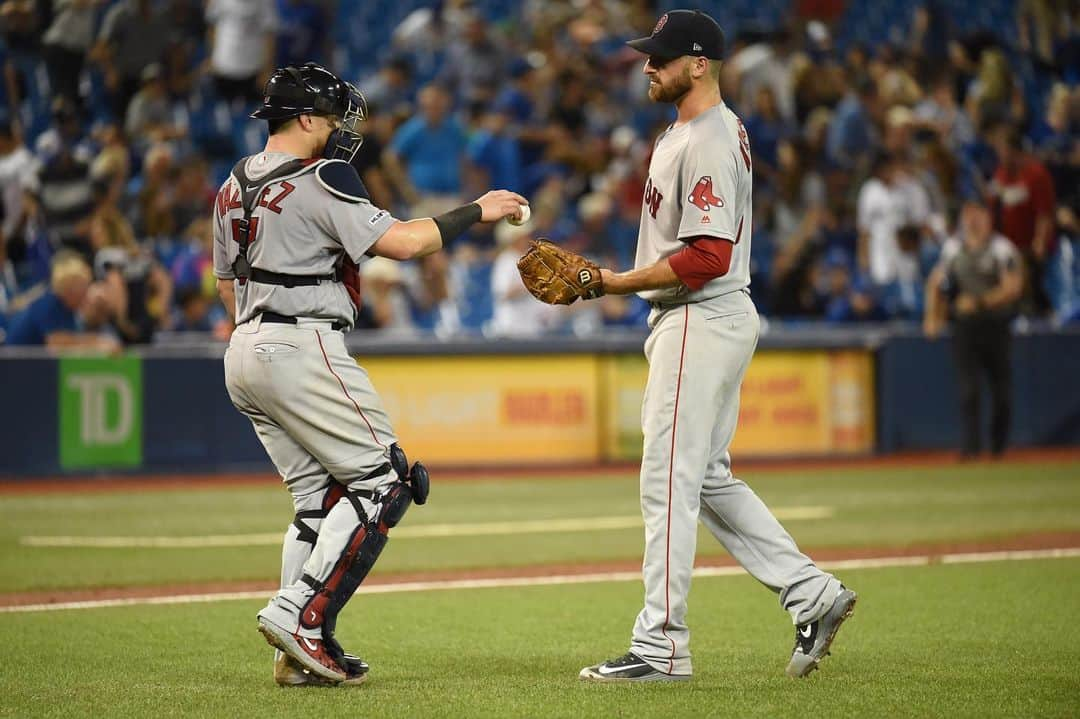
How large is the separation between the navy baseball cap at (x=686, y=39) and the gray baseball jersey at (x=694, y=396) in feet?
0.74

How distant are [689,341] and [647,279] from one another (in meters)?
0.29

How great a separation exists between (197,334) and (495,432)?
3.06m

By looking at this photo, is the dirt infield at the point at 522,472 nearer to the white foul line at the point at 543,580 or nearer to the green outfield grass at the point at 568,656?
the white foul line at the point at 543,580

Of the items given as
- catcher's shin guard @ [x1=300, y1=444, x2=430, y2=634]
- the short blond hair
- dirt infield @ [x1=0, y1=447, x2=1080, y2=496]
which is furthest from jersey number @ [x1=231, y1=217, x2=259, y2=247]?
the short blond hair

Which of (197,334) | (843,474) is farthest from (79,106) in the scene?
(843,474)

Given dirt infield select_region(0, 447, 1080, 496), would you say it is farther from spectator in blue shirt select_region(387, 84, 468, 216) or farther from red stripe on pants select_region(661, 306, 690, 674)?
red stripe on pants select_region(661, 306, 690, 674)

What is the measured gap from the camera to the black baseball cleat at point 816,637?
5.71 metres

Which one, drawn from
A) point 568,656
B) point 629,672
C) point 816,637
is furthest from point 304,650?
point 816,637

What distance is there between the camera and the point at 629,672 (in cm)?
559

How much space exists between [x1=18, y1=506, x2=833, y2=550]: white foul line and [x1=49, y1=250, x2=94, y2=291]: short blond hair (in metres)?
4.13

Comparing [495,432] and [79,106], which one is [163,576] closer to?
[495,432]

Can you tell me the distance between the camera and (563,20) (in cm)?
2056

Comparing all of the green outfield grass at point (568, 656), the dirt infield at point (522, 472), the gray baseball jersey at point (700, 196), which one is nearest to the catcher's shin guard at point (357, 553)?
the green outfield grass at point (568, 656)

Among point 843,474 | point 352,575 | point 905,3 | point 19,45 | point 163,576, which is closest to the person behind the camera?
point 352,575
